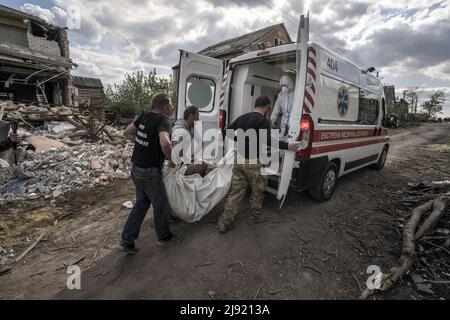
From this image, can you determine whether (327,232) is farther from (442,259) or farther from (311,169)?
(442,259)

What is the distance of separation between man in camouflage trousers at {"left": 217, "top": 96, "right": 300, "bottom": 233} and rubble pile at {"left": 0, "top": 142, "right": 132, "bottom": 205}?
12.8 feet

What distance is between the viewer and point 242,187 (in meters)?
3.42

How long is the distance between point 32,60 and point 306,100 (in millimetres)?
17693

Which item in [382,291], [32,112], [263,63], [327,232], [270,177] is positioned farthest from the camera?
[32,112]

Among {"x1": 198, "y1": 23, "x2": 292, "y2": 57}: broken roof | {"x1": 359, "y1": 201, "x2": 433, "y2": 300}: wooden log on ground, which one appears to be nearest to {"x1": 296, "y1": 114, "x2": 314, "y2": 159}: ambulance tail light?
{"x1": 359, "y1": 201, "x2": 433, "y2": 300}: wooden log on ground

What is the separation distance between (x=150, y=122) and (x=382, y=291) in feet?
10.1

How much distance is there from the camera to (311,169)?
12.0 ft

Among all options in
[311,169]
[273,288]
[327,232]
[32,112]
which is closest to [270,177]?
[311,169]

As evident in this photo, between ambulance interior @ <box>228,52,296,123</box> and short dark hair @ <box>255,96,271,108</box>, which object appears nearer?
short dark hair @ <box>255,96,271,108</box>

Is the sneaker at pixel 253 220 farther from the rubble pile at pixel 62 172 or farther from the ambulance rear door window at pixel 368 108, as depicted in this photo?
the rubble pile at pixel 62 172

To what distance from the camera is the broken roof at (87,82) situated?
98.7ft

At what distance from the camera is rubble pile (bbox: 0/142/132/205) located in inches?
206

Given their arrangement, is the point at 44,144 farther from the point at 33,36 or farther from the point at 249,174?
the point at 33,36

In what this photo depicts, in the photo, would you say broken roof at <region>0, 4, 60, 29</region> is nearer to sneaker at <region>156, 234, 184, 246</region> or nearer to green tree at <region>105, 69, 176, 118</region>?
green tree at <region>105, 69, 176, 118</region>
